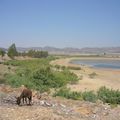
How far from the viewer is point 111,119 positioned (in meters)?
13.9

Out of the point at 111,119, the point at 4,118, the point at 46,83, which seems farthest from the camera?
the point at 46,83

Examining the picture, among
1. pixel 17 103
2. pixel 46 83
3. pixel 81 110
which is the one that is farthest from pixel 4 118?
pixel 46 83

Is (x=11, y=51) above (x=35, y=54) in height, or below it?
above

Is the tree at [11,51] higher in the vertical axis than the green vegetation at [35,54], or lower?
higher

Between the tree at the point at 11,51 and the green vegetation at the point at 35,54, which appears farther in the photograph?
the green vegetation at the point at 35,54

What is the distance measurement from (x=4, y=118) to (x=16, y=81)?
52.1 ft

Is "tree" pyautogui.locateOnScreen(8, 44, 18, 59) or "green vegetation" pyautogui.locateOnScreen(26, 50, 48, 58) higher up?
"tree" pyautogui.locateOnScreen(8, 44, 18, 59)

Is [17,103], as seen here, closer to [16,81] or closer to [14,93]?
[14,93]

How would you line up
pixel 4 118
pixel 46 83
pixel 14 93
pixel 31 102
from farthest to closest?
pixel 46 83 < pixel 14 93 < pixel 31 102 < pixel 4 118

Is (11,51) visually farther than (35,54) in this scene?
No

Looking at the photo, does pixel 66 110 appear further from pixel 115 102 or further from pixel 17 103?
pixel 115 102

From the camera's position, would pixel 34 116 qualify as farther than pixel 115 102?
No

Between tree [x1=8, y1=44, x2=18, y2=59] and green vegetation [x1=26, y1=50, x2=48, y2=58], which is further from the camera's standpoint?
green vegetation [x1=26, y1=50, x2=48, y2=58]

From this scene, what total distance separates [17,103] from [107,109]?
14.6 feet
